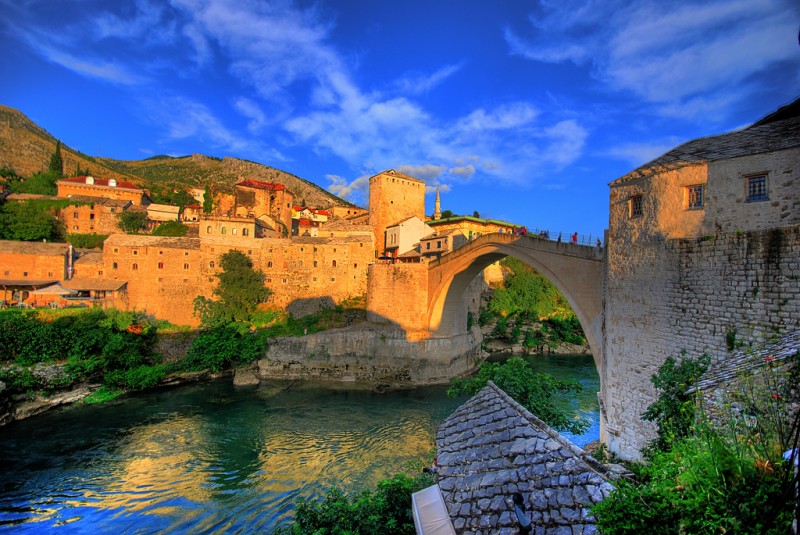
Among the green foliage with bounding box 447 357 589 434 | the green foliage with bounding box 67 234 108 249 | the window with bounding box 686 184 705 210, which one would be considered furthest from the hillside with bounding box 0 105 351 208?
the window with bounding box 686 184 705 210

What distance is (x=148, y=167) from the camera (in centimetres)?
7775

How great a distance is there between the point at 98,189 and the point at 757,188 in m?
47.7

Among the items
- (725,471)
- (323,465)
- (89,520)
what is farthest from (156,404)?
(725,471)

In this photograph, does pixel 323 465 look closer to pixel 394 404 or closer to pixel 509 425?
pixel 394 404

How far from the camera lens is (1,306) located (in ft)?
67.7

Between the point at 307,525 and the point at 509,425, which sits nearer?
the point at 509,425

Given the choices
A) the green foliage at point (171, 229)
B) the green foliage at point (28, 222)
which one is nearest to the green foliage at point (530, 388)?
the green foliage at point (171, 229)

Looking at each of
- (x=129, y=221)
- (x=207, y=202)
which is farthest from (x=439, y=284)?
(x=207, y=202)

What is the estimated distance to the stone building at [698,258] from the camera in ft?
22.5

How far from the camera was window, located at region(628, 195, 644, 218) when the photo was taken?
365 inches

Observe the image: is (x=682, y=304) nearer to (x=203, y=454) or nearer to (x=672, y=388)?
(x=672, y=388)

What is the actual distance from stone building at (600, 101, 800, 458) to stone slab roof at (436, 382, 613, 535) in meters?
5.27

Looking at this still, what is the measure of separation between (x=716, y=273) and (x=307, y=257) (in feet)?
80.9

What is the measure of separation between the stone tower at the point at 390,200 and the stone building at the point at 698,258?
26.1 metres
